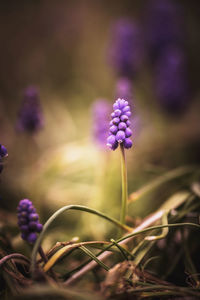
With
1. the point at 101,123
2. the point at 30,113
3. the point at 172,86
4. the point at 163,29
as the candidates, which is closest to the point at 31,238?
the point at 30,113

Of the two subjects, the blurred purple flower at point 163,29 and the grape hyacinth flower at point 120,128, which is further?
the blurred purple flower at point 163,29

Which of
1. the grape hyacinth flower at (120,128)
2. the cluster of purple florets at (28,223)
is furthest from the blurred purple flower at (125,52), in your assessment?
the cluster of purple florets at (28,223)

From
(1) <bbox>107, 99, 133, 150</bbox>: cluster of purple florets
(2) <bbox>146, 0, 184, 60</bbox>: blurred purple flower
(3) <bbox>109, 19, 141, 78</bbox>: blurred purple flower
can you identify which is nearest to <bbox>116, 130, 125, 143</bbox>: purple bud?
(1) <bbox>107, 99, 133, 150</bbox>: cluster of purple florets

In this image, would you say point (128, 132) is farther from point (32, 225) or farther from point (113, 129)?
point (32, 225)

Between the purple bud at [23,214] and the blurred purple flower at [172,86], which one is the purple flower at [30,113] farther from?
the blurred purple flower at [172,86]

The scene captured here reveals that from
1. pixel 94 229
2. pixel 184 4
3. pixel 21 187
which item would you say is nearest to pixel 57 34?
pixel 184 4

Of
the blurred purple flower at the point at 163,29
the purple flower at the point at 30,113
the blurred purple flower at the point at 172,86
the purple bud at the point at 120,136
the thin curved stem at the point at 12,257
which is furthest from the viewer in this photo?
the blurred purple flower at the point at 163,29

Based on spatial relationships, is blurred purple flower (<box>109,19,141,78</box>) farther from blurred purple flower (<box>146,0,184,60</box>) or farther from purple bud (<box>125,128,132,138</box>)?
purple bud (<box>125,128,132,138</box>)
